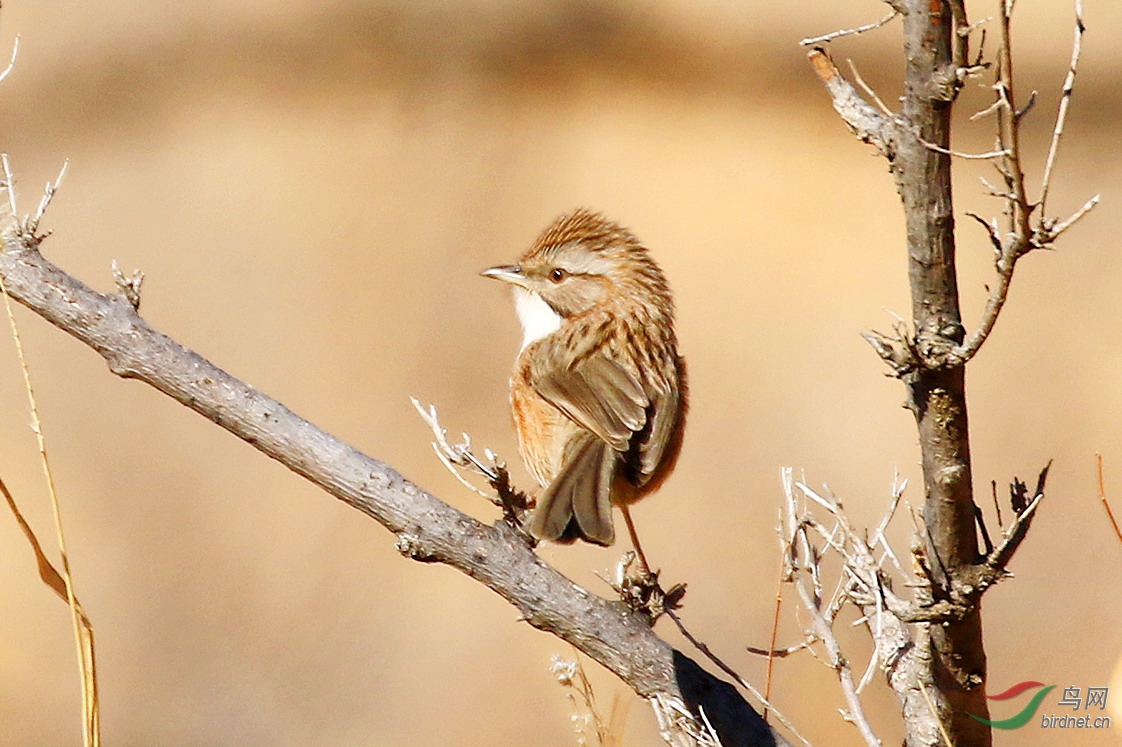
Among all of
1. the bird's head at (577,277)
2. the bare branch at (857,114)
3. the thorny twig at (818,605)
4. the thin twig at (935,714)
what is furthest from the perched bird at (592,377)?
the bare branch at (857,114)

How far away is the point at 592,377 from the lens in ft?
15.4

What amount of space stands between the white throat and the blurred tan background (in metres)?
2.64

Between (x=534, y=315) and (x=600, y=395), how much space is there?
0.92 meters

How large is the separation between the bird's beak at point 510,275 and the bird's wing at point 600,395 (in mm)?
604

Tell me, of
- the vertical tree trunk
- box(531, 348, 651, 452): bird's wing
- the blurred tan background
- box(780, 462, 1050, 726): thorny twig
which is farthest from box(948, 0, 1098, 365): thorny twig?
the blurred tan background

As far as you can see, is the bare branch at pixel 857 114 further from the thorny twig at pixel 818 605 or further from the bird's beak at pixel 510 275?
the bird's beak at pixel 510 275

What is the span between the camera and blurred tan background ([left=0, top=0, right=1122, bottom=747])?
7828 millimetres

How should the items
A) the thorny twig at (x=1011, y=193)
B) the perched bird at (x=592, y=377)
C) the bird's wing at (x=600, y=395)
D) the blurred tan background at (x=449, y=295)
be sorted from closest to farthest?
the thorny twig at (x=1011, y=193), the perched bird at (x=592, y=377), the bird's wing at (x=600, y=395), the blurred tan background at (x=449, y=295)

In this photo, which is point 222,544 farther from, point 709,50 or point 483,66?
point 709,50

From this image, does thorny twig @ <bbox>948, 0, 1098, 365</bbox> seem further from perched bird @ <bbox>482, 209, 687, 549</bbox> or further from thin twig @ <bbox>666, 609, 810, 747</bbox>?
perched bird @ <bbox>482, 209, 687, 549</bbox>

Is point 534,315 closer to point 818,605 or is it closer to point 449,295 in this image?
point 818,605

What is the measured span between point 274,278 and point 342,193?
75 centimetres

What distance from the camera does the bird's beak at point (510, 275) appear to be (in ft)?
17.4

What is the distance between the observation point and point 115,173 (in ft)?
26.9
